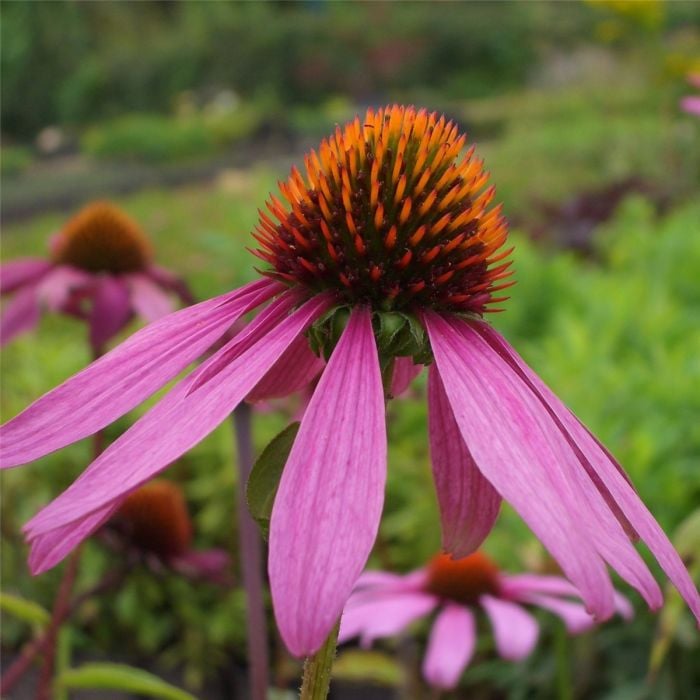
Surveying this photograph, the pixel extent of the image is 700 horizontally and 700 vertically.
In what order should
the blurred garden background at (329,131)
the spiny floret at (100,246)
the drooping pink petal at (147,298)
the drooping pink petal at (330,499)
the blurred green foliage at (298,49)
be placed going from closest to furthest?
the drooping pink petal at (330,499), the drooping pink petal at (147,298), the spiny floret at (100,246), the blurred garden background at (329,131), the blurred green foliage at (298,49)

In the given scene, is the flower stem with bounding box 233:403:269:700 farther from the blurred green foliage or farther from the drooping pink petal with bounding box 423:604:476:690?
the blurred green foliage

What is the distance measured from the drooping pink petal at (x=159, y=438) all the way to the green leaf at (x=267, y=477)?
0.10 feet

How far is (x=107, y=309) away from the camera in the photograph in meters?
0.87

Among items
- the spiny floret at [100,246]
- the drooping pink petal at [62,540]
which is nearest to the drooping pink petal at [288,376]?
the drooping pink petal at [62,540]

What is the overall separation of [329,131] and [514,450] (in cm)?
603

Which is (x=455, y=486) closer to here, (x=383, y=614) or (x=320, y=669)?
(x=320, y=669)

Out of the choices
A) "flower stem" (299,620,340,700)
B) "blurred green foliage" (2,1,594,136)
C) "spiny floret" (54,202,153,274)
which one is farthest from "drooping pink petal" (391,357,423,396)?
"blurred green foliage" (2,1,594,136)

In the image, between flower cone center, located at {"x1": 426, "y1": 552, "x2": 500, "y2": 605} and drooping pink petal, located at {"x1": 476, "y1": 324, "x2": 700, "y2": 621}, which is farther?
flower cone center, located at {"x1": 426, "y1": 552, "x2": 500, "y2": 605}

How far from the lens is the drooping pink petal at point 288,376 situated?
0.46 metres

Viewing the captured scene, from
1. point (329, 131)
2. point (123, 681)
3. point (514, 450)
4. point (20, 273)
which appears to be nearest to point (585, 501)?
point (514, 450)

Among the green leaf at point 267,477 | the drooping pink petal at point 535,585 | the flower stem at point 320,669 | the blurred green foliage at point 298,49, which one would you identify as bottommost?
the drooping pink petal at point 535,585

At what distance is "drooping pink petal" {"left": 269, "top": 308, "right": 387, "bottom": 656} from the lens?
287 mm

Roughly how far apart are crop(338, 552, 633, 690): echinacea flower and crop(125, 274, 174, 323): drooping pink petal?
0.96 ft

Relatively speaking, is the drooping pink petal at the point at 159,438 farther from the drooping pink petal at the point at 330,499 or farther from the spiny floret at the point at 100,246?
the spiny floret at the point at 100,246
